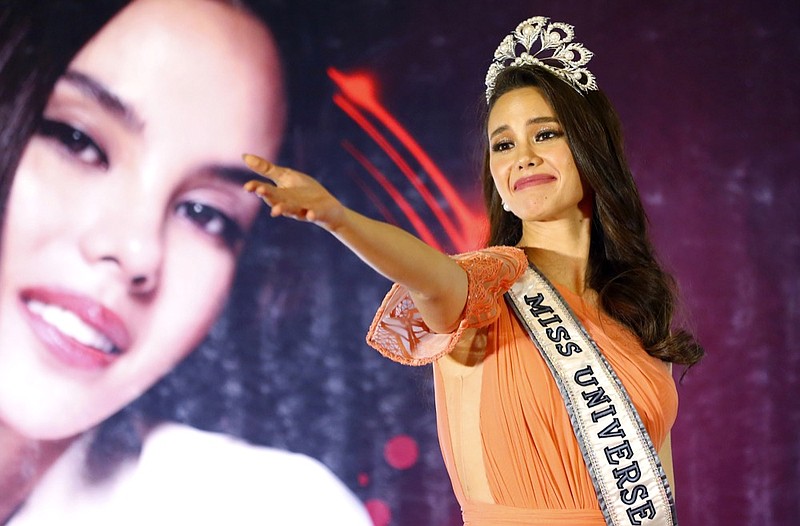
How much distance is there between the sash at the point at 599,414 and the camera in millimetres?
1543

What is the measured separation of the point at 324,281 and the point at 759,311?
4.62 feet

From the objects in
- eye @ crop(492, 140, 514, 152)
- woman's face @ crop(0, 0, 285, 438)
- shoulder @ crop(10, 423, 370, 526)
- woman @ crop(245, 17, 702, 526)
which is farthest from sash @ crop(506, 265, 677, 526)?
woman's face @ crop(0, 0, 285, 438)

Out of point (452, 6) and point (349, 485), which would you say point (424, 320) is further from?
point (452, 6)

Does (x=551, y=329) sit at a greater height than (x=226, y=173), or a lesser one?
lesser

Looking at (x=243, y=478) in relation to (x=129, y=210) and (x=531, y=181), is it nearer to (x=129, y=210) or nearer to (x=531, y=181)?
(x=129, y=210)

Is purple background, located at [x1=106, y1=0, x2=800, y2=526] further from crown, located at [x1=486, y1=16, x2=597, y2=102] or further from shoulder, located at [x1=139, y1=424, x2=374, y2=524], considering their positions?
crown, located at [x1=486, y1=16, x2=597, y2=102]

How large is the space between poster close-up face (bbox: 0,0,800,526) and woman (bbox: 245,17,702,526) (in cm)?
97

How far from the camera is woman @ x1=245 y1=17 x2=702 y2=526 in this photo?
1424 millimetres

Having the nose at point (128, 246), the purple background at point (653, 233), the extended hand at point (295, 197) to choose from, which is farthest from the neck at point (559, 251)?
the nose at point (128, 246)

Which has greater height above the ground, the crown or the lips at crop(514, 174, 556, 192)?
the crown

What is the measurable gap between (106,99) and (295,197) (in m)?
2.06

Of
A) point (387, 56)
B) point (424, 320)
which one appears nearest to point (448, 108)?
point (387, 56)

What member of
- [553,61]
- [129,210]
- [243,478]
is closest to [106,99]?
[129,210]

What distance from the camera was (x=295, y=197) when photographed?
40.2 inches
